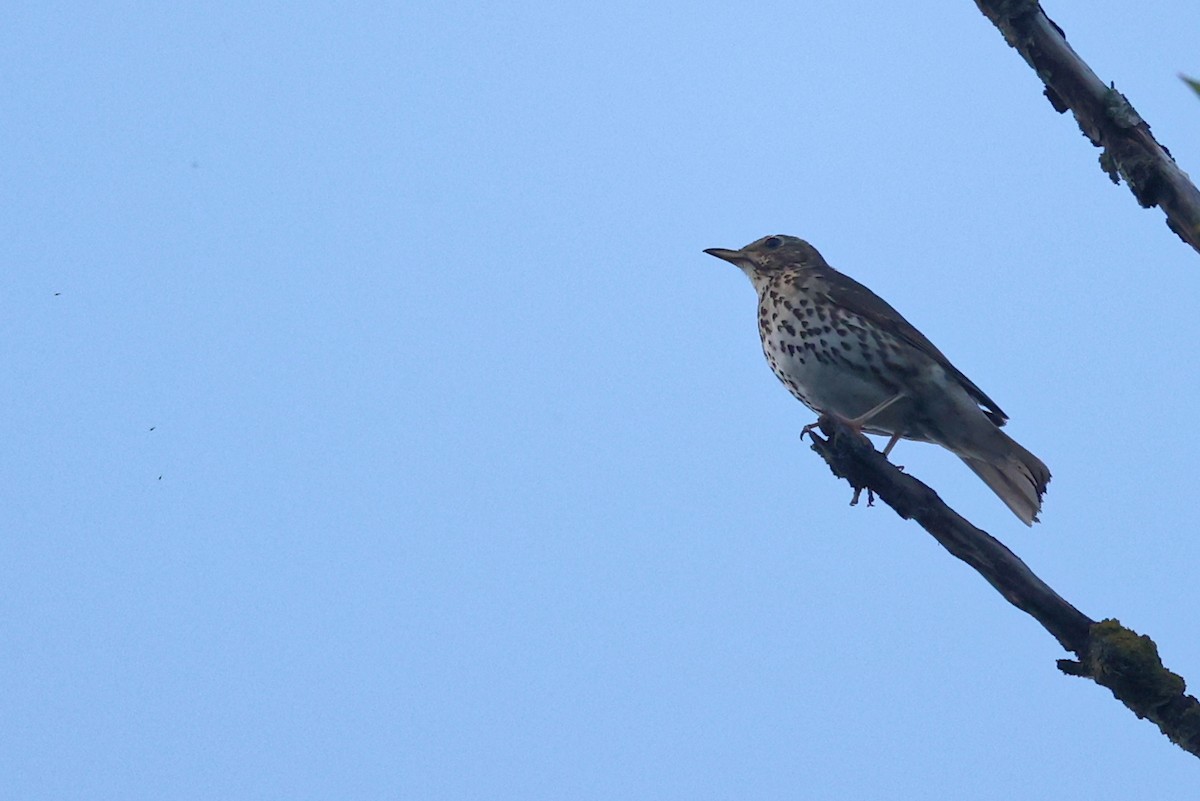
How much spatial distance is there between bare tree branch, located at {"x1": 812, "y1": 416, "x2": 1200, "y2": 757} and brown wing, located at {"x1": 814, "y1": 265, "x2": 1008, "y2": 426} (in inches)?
132

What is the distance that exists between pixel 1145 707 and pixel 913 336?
14.5 feet

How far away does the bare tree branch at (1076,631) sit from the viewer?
4.26m

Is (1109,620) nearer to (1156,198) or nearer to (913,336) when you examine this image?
(1156,198)

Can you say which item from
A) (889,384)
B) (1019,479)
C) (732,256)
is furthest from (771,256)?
(1019,479)

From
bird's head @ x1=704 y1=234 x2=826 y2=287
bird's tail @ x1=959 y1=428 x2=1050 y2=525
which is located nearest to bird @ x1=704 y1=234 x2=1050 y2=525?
bird's tail @ x1=959 y1=428 x2=1050 y2=525

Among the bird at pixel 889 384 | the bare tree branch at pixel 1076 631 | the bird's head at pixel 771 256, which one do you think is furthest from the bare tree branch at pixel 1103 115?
the bird's head at pixel 771 256

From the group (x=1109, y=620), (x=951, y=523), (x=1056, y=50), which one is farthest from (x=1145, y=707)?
(x=1056, y=50)

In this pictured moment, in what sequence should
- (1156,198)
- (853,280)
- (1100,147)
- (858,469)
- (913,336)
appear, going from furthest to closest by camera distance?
(853,280), (913,336), (858,469), (1100,147), (1156,198)

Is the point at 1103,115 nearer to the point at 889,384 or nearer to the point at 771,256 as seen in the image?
the point at 889,384

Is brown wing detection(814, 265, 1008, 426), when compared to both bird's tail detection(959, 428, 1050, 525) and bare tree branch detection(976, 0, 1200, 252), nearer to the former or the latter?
bird's tail detection(959, 428, 1050, 525)

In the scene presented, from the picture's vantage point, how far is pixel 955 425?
816 cm

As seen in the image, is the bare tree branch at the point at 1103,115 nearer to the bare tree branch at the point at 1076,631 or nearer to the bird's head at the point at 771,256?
the bare tree branch at the point at 1076,631

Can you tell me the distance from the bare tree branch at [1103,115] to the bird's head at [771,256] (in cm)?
475

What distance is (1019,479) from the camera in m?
7.98
